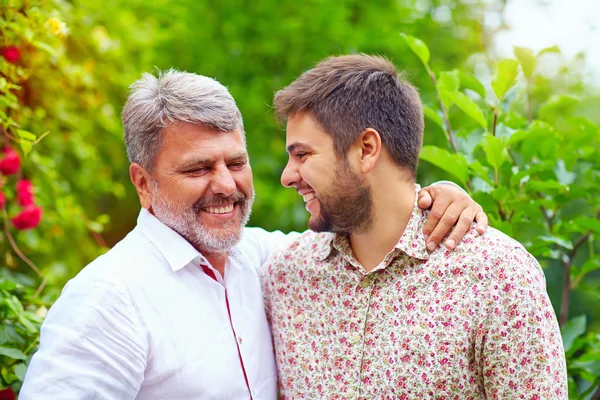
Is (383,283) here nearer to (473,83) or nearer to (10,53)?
(473,83)

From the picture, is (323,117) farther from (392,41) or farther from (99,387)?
(392,41)

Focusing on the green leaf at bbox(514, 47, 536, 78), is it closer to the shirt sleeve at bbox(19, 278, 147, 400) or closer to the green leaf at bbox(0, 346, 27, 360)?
the shirt sleeve at bbox(19, 278, 147, 400)

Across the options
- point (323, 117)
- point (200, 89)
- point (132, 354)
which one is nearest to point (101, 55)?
point (200, 89)

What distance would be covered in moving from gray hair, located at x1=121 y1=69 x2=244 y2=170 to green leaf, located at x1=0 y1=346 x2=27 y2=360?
69 cm

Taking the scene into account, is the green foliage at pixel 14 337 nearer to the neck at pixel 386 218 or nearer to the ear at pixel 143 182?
the ear at pixel 143 182

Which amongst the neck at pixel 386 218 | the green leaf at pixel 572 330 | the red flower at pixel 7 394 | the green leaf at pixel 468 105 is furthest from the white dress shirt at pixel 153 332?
the green leaf at pixel 572 330

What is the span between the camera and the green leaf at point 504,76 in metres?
2.26

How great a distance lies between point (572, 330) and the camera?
2.44 m

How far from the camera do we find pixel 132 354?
6.01 ft

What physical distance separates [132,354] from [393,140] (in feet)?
3.21

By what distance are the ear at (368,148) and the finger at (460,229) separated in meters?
0.31

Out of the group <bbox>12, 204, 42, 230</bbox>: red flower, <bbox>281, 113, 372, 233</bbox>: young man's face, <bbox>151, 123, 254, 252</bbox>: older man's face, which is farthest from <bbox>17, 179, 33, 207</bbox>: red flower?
<bbox>281, 113, 372, 233</bbox>: young man's face

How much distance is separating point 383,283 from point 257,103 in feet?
8.73

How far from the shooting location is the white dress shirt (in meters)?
1.79
